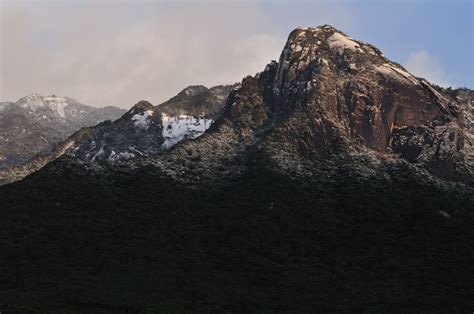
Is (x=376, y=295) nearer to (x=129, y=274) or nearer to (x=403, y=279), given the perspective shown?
(x=403, y=279)

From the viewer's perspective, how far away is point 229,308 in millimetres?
157250

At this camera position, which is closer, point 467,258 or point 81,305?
point 81,305

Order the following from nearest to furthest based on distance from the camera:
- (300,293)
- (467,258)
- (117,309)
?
1. (117,309)
2. (300,293)
3. (467,258)

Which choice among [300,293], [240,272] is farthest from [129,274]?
[300,293]

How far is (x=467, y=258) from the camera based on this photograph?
200 meters

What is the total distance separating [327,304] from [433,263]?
1895 inches

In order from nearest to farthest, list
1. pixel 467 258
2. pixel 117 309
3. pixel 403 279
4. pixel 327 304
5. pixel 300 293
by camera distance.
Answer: pixel 117 309
pixel 327 304
pixel 300 293
pixel 403 279
pixel 467 258

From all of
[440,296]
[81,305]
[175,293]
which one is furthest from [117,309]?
[440,296]

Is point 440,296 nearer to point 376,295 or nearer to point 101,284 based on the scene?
point 376,295

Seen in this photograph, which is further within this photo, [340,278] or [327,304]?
[340,278]

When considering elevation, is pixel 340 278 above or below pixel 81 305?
above

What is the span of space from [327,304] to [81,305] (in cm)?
5651

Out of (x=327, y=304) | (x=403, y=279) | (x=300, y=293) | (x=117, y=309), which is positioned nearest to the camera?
(x=117, y=309)

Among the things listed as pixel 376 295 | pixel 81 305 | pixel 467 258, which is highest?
pixel 467 258
